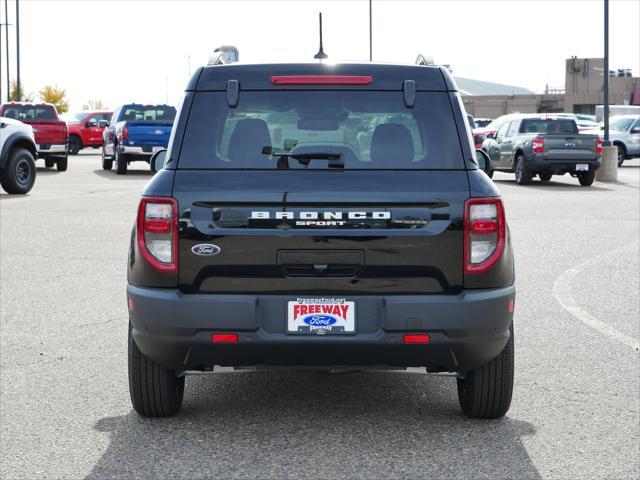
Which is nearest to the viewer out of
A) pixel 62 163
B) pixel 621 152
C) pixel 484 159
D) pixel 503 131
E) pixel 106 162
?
pixel 484 159

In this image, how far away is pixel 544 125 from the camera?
91.1 feet

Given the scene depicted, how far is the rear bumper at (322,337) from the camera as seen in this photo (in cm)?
A: 482

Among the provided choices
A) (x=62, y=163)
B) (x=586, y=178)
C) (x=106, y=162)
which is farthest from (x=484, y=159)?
(x=106, y=162)

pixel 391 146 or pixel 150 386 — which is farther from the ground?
pixel 391 146

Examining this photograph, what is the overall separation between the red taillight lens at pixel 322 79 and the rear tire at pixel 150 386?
58.8 inches

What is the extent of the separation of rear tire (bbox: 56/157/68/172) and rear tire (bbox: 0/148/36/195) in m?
10.2

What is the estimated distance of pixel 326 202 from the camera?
4832 millimetres

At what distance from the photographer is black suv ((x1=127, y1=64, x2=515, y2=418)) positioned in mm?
4832

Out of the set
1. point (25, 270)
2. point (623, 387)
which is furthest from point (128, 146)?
point (623, 387)

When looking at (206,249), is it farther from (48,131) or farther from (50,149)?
(50,149)

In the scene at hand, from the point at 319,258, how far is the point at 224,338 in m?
0.56

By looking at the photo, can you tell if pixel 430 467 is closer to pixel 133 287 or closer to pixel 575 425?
pixel 575 425

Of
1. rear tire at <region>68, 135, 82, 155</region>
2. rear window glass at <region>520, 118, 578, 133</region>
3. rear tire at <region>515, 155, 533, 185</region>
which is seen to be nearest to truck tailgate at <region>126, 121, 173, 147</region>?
rear tire at <region>515, 155, 533, 185</region>

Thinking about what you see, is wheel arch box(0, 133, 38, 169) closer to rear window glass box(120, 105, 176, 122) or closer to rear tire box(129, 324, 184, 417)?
rear window glass box(120, 105, 176, 122)
